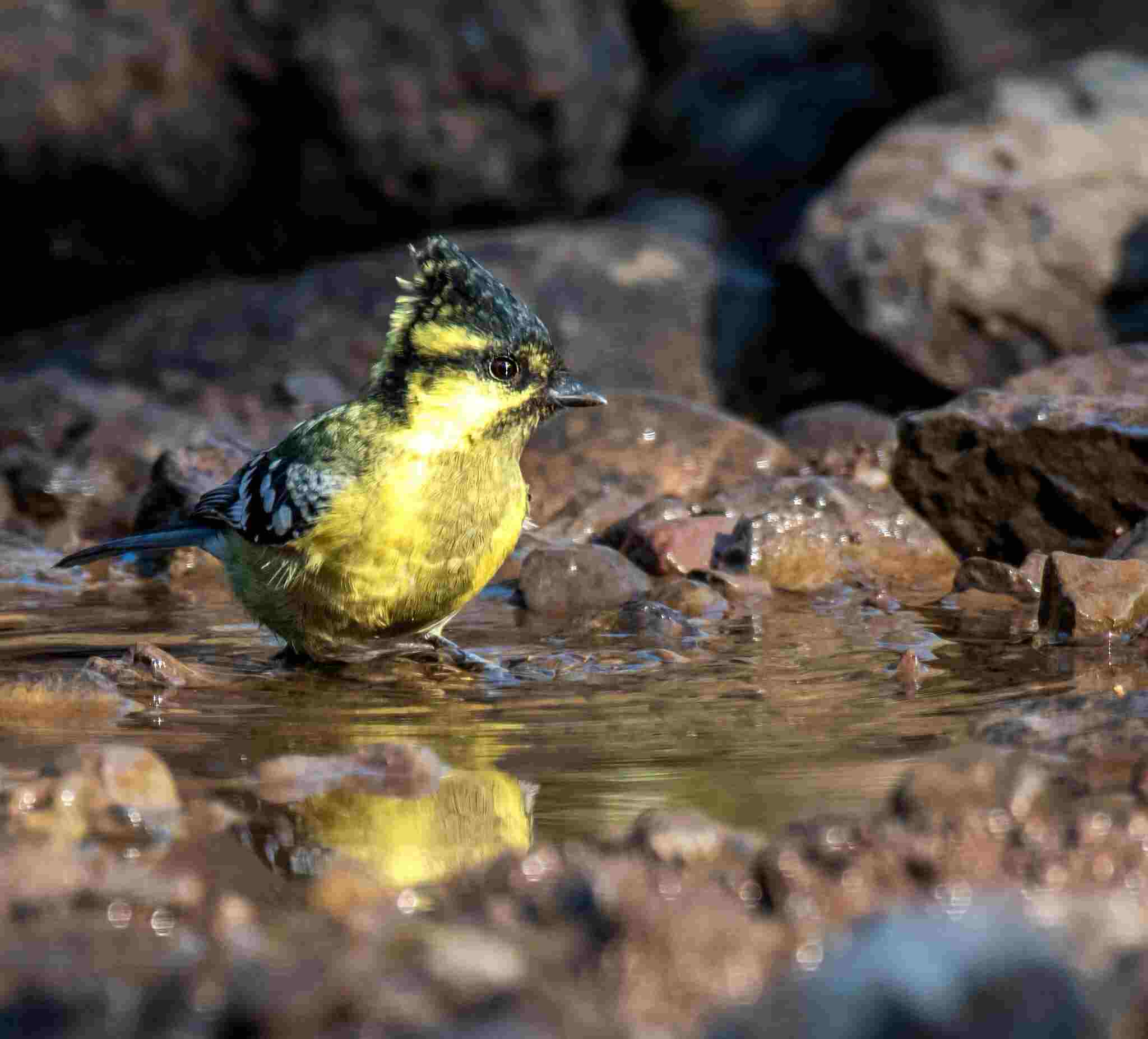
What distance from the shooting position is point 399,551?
523 centimetres

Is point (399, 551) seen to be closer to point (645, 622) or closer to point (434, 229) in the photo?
point (645, 622)

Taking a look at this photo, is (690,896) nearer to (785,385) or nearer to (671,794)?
(671,794)

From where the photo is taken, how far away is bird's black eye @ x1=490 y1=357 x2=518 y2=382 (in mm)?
5457

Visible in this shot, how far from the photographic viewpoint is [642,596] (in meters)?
6.31

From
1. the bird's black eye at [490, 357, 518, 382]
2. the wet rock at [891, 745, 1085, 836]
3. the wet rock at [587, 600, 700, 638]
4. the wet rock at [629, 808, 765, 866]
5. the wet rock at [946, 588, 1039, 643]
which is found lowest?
the wet rock at [587, 600, 700, 638]

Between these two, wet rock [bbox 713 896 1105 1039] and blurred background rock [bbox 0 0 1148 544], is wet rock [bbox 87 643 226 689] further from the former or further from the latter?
blurred background rock [bbox 0 0 1148 544]

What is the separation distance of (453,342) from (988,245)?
15.2 ft

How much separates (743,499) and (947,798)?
427cm

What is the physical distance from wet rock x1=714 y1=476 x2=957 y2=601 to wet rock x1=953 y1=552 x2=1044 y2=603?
0.62 ft

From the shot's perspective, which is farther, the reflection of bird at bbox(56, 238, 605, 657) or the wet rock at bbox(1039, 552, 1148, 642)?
the wet rock at bbox(1039, 552, 1148, 642)

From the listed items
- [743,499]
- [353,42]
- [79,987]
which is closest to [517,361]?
[743,499]

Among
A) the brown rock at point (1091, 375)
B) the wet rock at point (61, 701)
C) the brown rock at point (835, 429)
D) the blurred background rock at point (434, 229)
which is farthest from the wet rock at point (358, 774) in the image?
the blurred background rock at point (434, 229)

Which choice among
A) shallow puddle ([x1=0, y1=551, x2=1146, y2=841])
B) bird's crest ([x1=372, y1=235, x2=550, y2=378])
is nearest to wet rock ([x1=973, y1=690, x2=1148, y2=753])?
shallow puddle ([x1=0, y1=551, x2=1146, y2=841])

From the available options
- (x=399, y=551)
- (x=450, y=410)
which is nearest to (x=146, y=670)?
(x=399, y=551)
